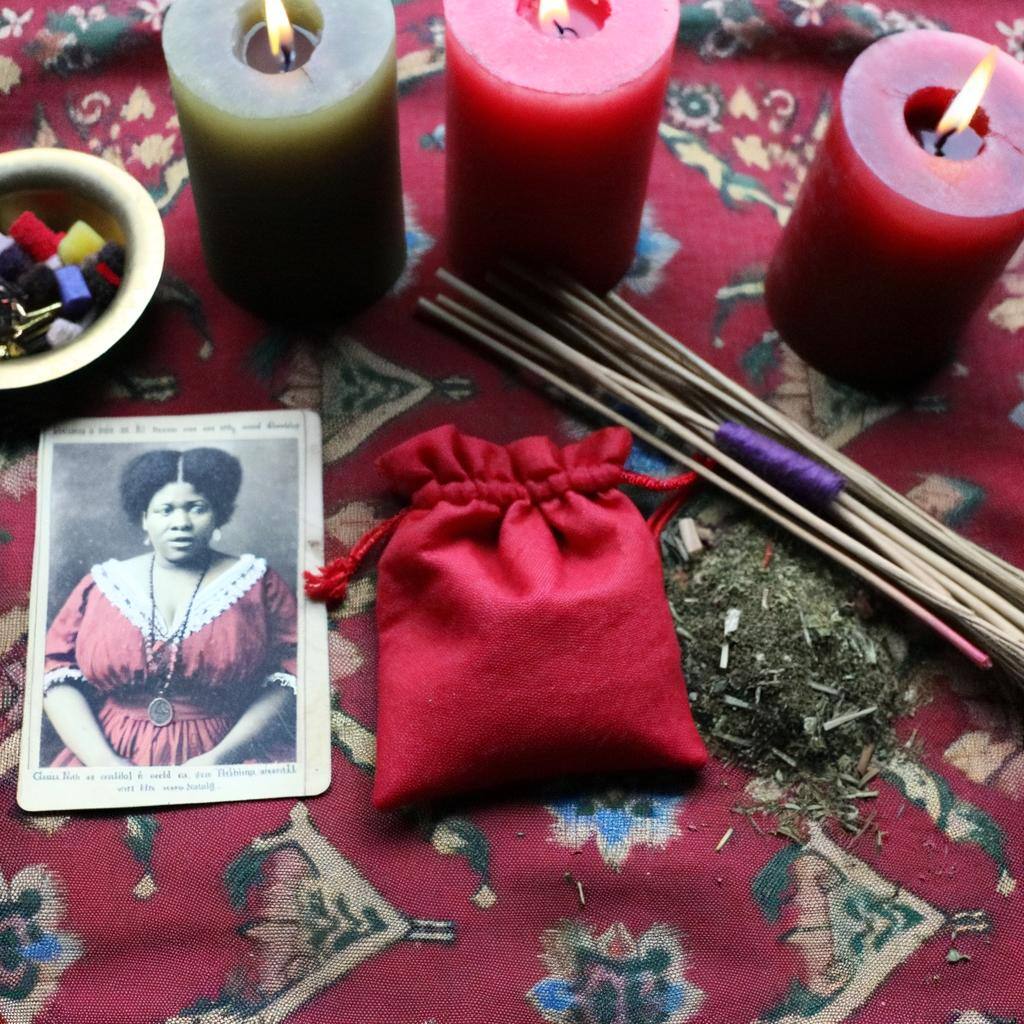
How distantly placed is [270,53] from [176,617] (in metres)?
0.38

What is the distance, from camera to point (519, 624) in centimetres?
73

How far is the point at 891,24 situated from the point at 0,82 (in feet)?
2.36

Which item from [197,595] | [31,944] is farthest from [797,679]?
[31,944]

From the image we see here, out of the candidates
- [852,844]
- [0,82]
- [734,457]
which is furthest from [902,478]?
[0,82]

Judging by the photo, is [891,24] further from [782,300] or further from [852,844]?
[852,844]

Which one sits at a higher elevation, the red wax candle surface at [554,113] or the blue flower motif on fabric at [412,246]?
the red wax candle surface at [554,113]

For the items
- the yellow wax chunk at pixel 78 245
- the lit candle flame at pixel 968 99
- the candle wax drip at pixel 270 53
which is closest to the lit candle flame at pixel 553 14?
the candle wax drip at pixel 270 53

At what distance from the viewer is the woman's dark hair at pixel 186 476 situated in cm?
81

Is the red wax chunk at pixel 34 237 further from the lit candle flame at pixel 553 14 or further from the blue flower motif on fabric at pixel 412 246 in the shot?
the lit candle flame at pixel 553 14

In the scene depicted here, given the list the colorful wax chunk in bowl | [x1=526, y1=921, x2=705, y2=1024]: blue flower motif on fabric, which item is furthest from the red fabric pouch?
the colorful wax chunk in bowl

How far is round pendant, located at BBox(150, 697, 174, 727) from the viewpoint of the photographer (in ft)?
2.48

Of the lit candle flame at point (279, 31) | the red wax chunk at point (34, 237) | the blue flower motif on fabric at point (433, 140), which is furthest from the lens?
the blue flower motif on fabric at point (433, 140)

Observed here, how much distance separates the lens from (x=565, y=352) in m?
0.80

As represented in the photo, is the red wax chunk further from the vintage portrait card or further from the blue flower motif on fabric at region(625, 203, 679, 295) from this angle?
the blue flower motif on fabric at region(625, 203, 679, 295)
